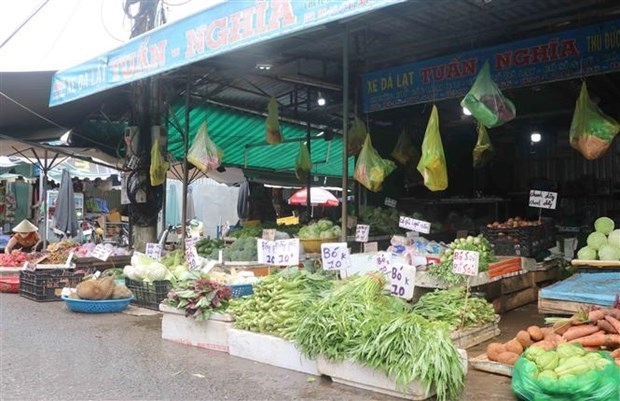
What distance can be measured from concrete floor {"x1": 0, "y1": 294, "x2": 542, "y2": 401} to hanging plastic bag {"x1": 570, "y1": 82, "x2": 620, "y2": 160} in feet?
6.98

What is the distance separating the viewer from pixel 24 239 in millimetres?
11430

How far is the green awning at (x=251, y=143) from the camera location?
1300 centimetres

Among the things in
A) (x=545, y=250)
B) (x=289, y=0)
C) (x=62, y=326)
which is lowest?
(x=62, y=326)

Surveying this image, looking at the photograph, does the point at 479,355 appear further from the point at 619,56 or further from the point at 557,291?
the point at 619,56

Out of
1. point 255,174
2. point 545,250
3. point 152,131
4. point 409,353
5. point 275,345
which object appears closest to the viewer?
point 409,353


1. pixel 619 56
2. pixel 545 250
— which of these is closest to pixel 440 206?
pixel 545 250

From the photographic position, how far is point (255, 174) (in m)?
16.3

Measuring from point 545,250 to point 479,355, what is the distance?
3.27m

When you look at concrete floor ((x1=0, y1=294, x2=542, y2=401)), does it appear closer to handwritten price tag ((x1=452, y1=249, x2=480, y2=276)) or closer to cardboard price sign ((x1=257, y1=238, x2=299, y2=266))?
handwritten price tag ((x1=452, y1=249, x2=480, y2=276))

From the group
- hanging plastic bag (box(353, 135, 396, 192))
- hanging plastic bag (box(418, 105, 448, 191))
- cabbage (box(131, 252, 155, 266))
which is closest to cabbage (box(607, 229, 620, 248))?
hanging plastic bag (box(418, 105, 448, 191))

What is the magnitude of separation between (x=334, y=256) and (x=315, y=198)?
48.4ft

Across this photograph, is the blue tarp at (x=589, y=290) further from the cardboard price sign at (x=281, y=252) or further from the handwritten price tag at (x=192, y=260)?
the handwritten price tag at (x=192, y=260)

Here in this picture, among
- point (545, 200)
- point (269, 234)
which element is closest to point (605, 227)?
point (545, 200)

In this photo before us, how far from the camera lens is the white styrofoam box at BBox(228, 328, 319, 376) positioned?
15.5 feet
